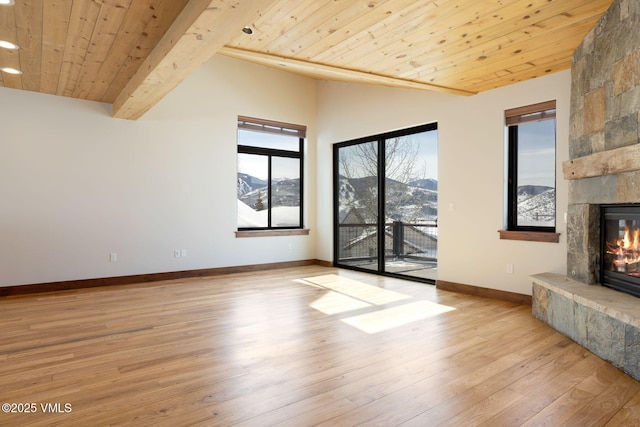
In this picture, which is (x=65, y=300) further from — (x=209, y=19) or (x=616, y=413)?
(x=616, y=413)

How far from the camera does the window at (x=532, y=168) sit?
426 centimetres

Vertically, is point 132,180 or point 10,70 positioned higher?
point 10,70

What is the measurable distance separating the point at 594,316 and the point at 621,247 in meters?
0.73

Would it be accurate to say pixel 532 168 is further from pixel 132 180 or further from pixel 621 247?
pixel 132 180

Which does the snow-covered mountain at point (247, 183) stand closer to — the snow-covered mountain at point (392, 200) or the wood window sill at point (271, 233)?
the wood window sill at point (271, 233)

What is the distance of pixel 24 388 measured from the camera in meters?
2.29

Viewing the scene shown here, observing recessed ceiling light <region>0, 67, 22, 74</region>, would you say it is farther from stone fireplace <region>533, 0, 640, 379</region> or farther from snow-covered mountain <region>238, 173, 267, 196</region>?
stone fireplace <region>533, 0, 640, 379</region>

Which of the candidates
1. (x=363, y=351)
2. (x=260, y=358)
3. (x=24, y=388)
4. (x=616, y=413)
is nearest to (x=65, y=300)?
(x=24, y=388)

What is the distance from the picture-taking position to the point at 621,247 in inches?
123

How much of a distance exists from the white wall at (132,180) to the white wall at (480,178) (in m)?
2.69

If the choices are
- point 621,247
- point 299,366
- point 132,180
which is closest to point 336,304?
point 299,366

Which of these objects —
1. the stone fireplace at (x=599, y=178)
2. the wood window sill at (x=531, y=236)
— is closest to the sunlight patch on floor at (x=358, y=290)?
the wood window sill at (x=531, y=236)

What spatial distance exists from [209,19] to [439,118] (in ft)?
11.8

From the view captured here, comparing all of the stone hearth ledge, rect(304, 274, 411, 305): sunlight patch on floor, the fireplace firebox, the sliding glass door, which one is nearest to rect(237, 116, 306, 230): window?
the sliding glass door
